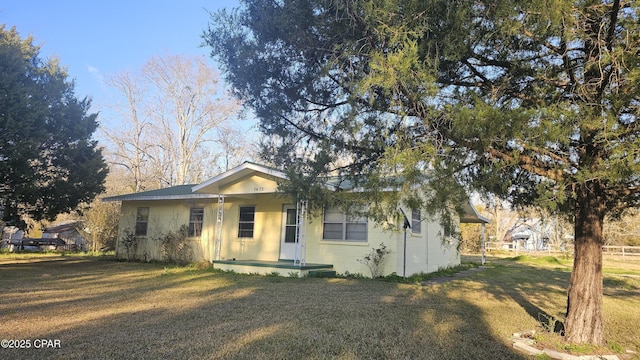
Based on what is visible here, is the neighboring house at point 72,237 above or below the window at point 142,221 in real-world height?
below

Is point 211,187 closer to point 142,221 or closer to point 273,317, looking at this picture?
point 142,221

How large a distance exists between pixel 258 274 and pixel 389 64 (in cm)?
934

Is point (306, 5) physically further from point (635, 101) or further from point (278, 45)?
point (635, 101)

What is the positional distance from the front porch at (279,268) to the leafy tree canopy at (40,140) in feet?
18.4

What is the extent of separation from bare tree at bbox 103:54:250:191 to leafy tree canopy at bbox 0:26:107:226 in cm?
1505

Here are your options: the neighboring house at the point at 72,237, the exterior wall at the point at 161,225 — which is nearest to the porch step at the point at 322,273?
the exterior wall at the point at 161,225

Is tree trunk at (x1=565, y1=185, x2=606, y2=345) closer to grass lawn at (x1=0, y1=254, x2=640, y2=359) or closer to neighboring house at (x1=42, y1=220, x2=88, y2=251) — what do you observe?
grass lawn at (x1=0, y1=254, x2=640, y2=359)

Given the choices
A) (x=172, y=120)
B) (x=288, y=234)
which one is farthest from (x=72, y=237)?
(x=288, y=234)

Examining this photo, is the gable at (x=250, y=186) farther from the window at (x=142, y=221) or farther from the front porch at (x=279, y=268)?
the window at (x=142, y=221)

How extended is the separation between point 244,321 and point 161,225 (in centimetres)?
1185

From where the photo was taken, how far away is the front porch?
11758 millimetres

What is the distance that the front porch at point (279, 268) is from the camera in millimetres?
11758

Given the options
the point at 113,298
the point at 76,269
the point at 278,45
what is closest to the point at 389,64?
the point at 278,45

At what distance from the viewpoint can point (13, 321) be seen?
561cm
